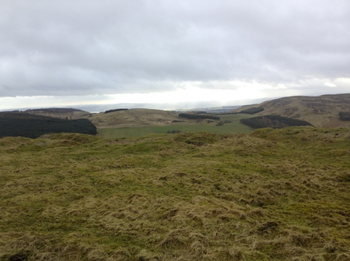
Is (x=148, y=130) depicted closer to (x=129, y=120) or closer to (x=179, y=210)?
(x=129, y=120)

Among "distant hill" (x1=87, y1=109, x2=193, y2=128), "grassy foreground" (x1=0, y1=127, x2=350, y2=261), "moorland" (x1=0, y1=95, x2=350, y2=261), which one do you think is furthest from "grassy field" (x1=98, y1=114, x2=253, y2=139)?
"grassy foreground" (x1=0, y1=127, x2=350, y2=261)

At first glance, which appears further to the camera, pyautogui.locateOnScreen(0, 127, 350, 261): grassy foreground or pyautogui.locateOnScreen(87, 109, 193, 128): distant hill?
pyautogui.locateOnScreen(87, 109, 193, 128): distant hill

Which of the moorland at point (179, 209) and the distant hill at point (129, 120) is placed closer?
the moorland at point (179, 209)

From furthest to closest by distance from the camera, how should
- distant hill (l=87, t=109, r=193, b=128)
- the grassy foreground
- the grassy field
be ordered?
distant hill (l=87, t=109, r=193, b=128)
the grassy field
the grassy foreground

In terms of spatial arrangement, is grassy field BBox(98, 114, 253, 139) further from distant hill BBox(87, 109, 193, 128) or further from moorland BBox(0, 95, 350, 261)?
moorland BBox(0, 95, 350, 261)

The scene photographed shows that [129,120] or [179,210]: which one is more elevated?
[129,120]

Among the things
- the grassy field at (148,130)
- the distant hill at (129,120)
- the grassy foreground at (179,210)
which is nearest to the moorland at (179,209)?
the grassy foreground at (179,210)

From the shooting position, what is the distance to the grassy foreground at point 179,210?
22.6 ft

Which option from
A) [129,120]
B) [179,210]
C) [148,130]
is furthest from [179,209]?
[129,120]

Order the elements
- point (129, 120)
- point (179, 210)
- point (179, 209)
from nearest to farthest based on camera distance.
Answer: point (179, 210), point (179, 209), point (129, 120)

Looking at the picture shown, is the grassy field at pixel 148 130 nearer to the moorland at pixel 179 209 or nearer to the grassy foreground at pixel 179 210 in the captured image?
the moorland at pixel 179 209

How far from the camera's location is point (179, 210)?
385 inches

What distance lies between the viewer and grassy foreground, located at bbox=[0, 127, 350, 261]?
272 inches

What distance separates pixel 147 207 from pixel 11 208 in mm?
7208
